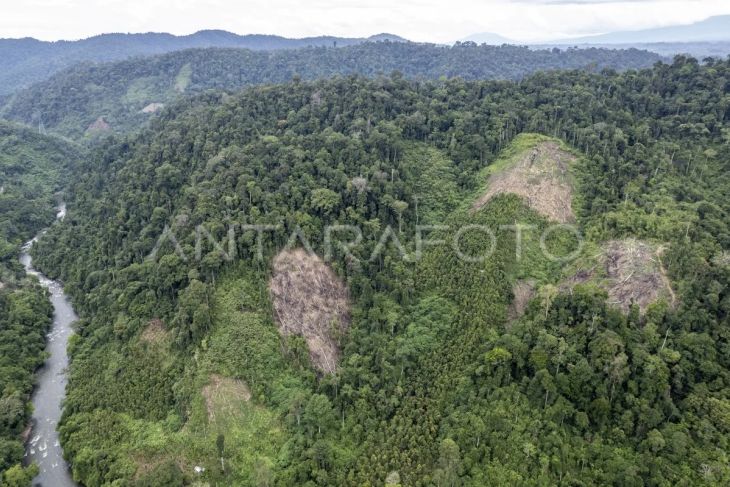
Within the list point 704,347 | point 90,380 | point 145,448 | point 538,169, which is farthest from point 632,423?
point 90,380

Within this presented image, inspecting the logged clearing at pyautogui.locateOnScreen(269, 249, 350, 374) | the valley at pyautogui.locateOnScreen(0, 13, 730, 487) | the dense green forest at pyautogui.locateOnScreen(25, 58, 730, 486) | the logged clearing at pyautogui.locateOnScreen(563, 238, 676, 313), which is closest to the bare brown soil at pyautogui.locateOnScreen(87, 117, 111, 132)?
the valley at pyautogui.locateOnScreen(0, 13, 730, 487)

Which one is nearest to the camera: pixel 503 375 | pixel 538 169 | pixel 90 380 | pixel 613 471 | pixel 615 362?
pixel 613 471

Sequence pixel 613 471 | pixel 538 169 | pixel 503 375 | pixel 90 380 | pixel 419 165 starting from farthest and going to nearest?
pixel 419 165 → pixel 538 169 → pixel 90 380 → pixel 503 375 → pixel 613 471

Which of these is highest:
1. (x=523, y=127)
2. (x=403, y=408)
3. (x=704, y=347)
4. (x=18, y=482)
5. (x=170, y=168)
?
(x=523, y=127)

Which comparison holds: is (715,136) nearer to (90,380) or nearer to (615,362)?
(615,362)

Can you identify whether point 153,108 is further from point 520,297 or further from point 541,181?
point 520,297

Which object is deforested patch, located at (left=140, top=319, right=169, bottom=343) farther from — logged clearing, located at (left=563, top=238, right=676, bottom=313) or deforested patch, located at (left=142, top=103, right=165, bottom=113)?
deforested patch, located at (left=142, top=103, right=165, bottom=113)

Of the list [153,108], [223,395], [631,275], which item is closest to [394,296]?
[223,395]
